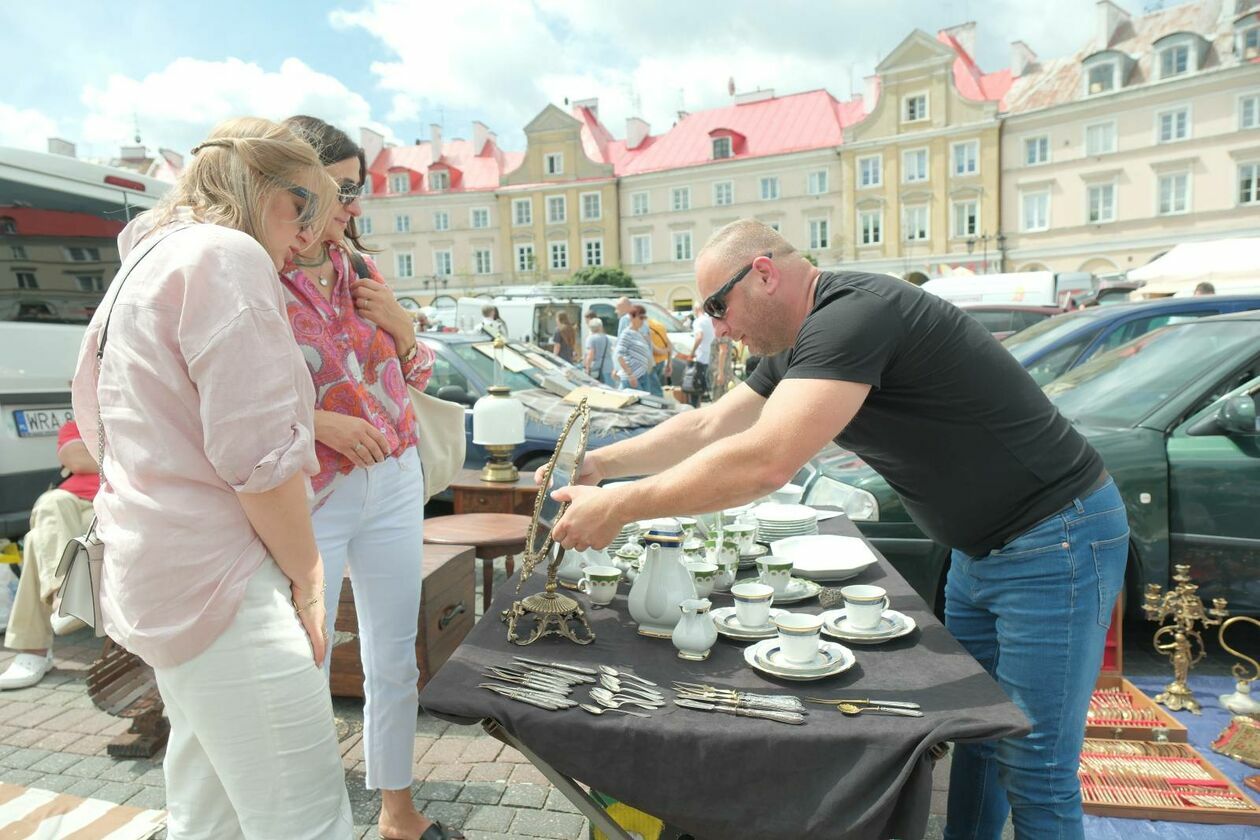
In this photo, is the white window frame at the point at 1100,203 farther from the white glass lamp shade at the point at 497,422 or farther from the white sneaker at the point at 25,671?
the white sneaker at the point at 25,671

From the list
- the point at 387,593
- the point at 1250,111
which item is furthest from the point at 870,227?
the point at 387,593

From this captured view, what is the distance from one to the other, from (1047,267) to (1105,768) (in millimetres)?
36772

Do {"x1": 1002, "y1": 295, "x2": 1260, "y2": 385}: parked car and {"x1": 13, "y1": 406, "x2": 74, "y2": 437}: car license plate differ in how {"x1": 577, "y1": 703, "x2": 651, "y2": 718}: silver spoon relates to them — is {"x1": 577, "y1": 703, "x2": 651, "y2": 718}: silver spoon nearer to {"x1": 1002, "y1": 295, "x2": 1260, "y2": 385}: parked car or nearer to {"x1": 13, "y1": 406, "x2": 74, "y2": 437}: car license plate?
{"x1": 13, "y1": 406, "x2": 74, "y2": 437}: car license plate

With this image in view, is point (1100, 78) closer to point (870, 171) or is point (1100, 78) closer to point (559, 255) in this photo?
point (870, 171)

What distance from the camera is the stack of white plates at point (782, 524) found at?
2.76 metres

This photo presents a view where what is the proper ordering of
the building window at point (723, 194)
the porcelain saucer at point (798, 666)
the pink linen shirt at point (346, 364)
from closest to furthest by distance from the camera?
the porcelain saucer at point (798, 666)
the pink linen shirt at point (346, 364)
the building window at point (723, 194)

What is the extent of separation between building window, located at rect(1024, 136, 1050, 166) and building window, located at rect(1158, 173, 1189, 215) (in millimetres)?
4428

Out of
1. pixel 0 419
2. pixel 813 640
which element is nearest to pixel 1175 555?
pixel 813 640

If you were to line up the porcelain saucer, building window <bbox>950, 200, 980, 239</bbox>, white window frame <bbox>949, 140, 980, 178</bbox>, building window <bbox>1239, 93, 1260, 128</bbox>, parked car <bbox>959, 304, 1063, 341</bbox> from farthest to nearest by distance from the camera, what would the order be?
building window <bbox>950, 200, 980, 239</bbox> < white window frame <bbox>949, 140, 980, 178</bbox> < building window <bbox>1239, 93, 1260, 128</bbox> < parked car <bbox>959, 304, 1063, 341</bbox> < the porcelain saucer

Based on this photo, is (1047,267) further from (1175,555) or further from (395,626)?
(395,626)

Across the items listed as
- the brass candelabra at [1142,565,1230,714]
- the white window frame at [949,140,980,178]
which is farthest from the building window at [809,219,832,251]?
the brass candelabra at [1142,565,1230,714]

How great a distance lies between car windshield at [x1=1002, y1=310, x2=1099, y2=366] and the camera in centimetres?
596

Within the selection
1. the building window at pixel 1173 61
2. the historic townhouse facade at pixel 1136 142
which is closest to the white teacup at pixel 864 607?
the historic townhouse facade at pixel 1136 142

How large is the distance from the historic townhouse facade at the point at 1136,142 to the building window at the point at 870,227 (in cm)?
535
